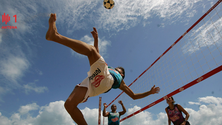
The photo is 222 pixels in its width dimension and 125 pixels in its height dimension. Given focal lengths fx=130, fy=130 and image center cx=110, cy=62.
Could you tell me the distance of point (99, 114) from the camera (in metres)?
6.81

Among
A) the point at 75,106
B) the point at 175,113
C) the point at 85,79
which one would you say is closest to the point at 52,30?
the point at 85,79

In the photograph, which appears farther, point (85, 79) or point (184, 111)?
point (184, 111)

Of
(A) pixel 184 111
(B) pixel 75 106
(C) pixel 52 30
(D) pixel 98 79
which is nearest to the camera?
(C) pixel 52 30

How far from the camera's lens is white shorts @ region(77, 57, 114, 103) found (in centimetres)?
191

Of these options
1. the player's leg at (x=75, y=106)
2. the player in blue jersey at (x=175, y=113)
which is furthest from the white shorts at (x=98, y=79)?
the player in blue jersey at (x=175, y=113)

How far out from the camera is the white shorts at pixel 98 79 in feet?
6.26

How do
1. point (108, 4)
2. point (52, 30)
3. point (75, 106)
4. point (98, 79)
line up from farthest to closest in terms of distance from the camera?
point (108, 4), point (98, 79), point (75, 106), point (52, 30)

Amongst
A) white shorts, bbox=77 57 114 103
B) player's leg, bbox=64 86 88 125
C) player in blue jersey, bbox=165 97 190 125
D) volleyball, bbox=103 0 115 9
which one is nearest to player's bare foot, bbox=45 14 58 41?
white shorts, bbox=77 57 114 103

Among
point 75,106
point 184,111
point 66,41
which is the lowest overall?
point 75,106

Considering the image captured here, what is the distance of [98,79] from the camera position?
195 cm

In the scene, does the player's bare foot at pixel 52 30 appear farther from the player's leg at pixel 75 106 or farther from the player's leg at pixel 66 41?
the player's leg at pixel 75 106

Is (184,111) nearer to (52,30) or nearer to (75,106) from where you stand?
(75,106)

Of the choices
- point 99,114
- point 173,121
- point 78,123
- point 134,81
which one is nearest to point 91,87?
point 78,123

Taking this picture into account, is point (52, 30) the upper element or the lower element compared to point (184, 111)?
upper
